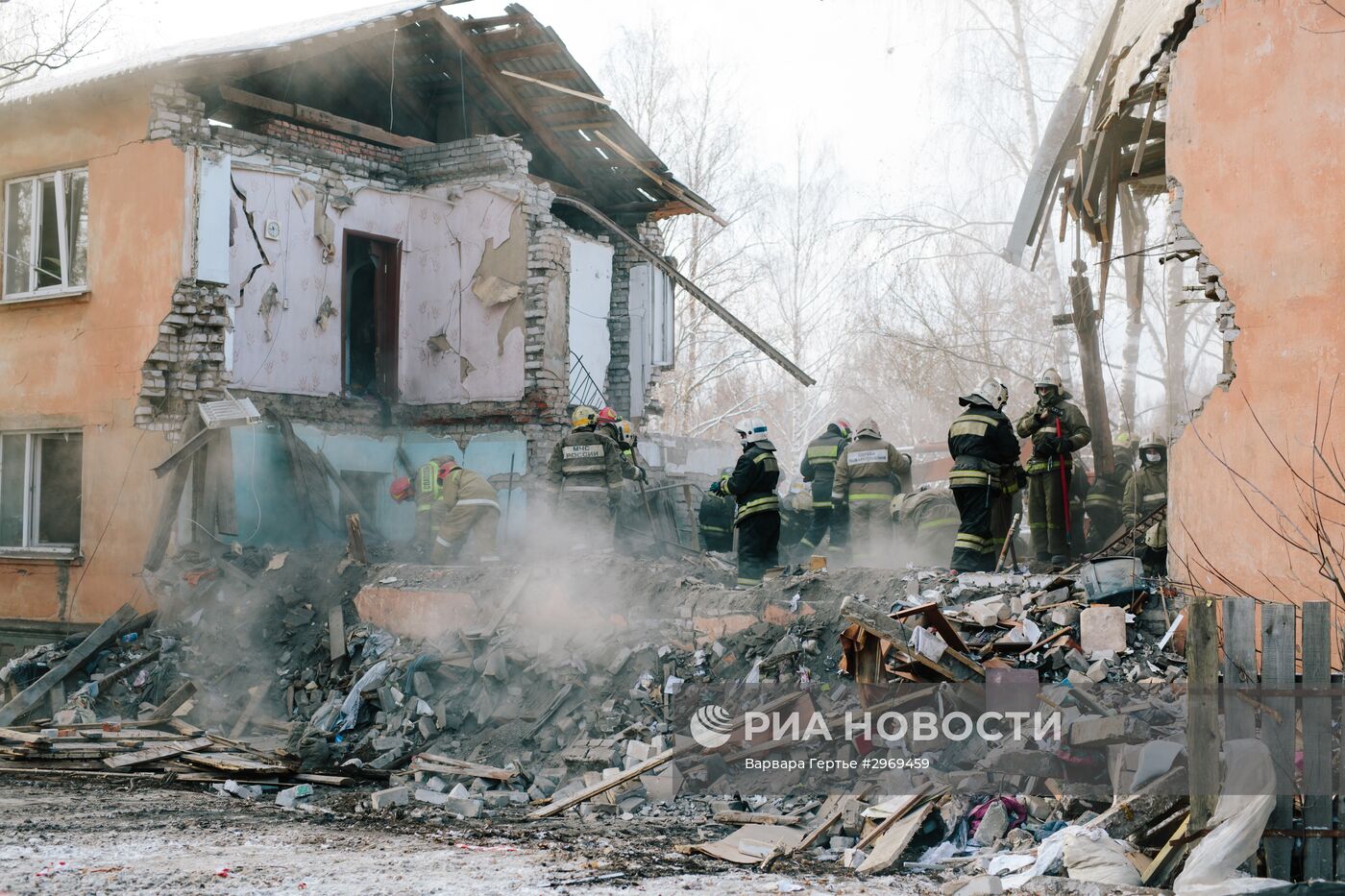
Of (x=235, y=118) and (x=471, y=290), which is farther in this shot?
(x=471, y=290)

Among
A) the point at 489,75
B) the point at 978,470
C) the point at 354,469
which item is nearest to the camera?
the point at 978,470

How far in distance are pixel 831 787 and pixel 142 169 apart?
32.0ft

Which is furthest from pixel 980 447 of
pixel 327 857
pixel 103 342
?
pixel 103 342

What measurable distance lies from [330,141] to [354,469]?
12.9ft

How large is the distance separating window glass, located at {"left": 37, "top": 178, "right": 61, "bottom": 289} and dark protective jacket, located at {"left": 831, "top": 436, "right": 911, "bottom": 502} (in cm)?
906

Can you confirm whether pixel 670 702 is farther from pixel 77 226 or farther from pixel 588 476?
pixel 77 226

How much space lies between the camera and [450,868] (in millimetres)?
5613

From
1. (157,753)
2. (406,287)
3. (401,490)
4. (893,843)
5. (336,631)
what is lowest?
(157,753)

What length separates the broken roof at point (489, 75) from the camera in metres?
12.4

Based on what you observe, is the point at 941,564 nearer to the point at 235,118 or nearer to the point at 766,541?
the point at 766,541

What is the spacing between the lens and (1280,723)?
186 inches

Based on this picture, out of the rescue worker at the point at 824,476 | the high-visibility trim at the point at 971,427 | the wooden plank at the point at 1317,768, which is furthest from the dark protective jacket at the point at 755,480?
the wooden plank at the point at 1317,768

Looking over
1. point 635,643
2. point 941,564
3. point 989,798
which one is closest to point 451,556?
point 635,643

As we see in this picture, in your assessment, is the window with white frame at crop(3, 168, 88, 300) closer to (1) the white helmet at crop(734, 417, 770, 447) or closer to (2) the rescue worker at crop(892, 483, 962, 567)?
(1) the white helmet at crop(734, 417, 770, 447)
